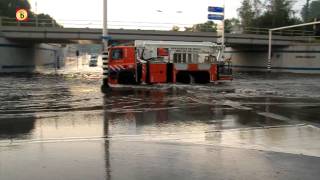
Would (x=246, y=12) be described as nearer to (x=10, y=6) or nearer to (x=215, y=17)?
(x=10, y=6)

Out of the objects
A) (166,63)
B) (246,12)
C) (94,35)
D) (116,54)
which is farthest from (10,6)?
(166,63)

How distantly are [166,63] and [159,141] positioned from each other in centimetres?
2036

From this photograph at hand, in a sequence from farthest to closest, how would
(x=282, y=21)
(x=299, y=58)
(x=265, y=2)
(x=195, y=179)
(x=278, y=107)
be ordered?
(x=265, y=2) → (x=282, y=21) → (x=299, y=58) → (x=278, y=107) → (x=195, y=179)

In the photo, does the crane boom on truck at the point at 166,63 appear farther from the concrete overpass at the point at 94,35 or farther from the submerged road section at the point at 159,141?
the concrete overpass at the point at 94,35

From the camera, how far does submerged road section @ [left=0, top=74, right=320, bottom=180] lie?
748 centimetres

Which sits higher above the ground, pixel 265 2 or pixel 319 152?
pixel 265 2

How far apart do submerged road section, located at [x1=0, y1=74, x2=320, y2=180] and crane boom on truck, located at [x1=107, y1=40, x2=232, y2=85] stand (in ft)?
37.4

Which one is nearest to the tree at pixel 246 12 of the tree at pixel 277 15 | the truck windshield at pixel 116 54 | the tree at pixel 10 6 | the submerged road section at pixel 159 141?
the tree at pixel 277 15

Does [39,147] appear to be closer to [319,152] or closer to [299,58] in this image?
[319,152]

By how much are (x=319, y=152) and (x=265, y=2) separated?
95.2m

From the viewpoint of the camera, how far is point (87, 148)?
30.3ft

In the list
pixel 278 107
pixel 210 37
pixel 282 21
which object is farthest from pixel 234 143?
pixel 282 21

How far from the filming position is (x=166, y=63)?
30.3 metres

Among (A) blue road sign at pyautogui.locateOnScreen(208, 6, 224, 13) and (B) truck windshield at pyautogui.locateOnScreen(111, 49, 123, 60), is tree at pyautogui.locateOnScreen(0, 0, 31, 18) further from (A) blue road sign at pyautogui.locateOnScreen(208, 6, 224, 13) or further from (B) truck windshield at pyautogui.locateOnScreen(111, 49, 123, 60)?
(B) truck windshield at pyautogui.locateOnScreen(111, 49, 123, 60)
